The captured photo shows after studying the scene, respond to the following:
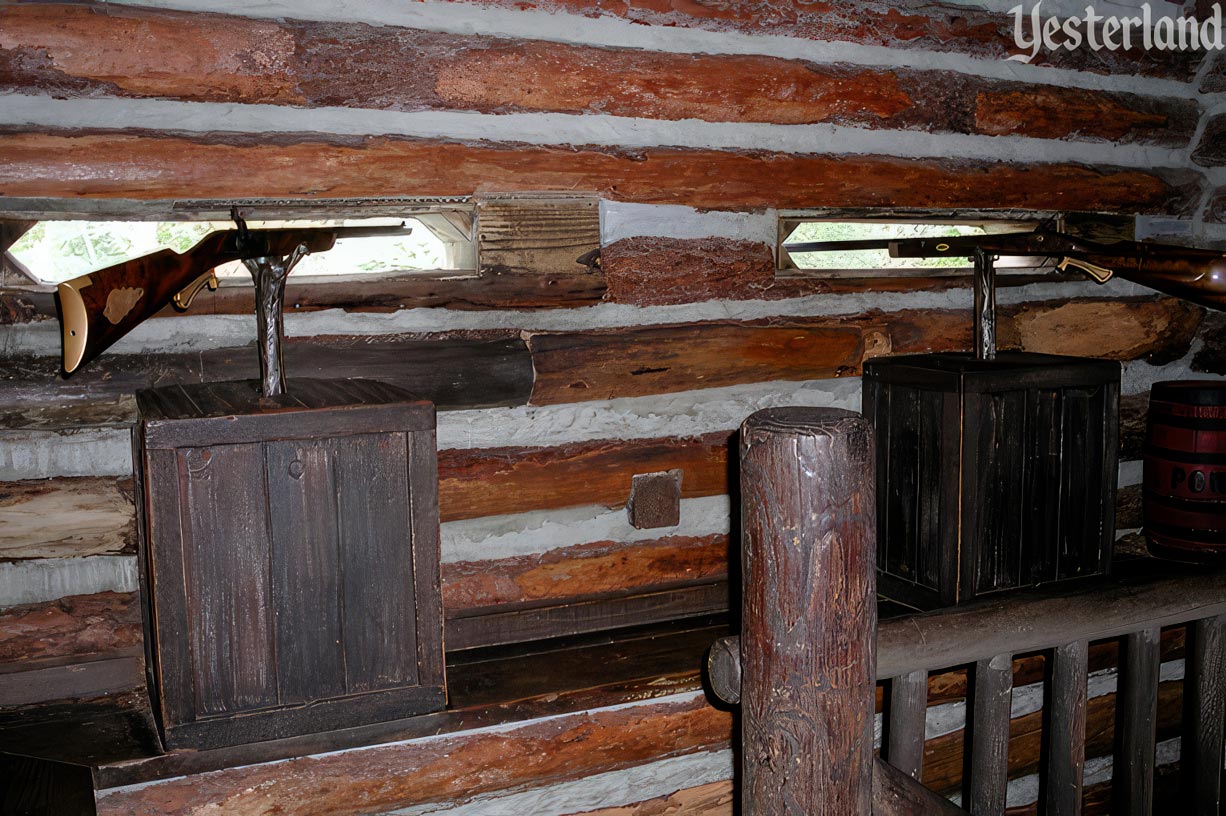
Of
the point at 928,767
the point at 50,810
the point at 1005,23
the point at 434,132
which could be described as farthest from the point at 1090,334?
the point at 50,810

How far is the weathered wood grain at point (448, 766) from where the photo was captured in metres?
1.70

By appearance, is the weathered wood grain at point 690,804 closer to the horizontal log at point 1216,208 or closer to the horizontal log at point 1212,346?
the horizontal log at point 1212,346

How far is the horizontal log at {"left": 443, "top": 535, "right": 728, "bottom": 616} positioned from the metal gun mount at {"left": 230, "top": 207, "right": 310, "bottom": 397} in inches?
24.4

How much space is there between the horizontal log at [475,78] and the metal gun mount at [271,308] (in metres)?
0.32

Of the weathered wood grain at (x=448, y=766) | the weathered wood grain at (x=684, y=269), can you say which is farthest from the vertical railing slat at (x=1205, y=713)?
the weathered wood grain at (x=684, y=269)

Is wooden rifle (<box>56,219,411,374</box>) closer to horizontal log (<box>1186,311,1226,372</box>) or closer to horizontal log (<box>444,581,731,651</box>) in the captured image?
horizontal log (<box>444,581,731,651</box>)

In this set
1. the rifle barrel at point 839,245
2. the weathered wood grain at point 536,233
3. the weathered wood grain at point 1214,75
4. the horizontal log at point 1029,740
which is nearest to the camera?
the weathered wood grain at point 536,233

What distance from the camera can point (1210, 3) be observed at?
8.51 feet

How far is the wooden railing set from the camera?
1253 millimetres

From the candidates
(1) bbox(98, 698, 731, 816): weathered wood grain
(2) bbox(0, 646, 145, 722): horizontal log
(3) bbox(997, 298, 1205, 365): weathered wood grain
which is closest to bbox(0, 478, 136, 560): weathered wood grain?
(2) bbox(0, 646, 145, 722): horizontal log

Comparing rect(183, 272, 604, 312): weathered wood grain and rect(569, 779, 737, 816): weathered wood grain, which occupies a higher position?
rect(183, 272, 604, 312): weathered wood grain

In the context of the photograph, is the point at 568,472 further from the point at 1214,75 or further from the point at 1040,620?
the point at 1214,75

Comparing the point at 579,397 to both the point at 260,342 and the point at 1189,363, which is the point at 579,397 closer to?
the point at 260,342

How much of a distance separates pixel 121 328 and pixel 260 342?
0.27m
